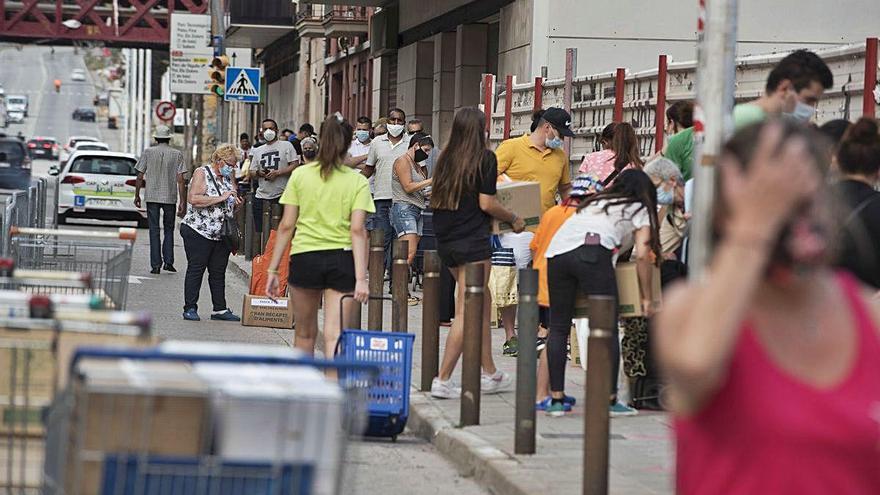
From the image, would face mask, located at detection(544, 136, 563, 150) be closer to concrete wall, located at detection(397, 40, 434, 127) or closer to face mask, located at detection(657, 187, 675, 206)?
face mask, located at detection(657, 187, 675, 206)

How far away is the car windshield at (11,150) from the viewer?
25.5 m

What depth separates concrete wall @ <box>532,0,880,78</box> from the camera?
2116 centimetres

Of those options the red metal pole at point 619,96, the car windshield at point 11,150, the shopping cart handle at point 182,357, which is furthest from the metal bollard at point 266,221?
the shopping cart handle at point 182,357

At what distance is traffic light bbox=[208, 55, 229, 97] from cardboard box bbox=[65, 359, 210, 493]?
97.3ft

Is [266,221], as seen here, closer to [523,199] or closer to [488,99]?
[488,99]

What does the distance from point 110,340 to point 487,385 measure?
6.08m

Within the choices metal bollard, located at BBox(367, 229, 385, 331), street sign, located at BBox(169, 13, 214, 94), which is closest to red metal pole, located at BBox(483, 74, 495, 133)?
metal bollard, located at BBox(367, 229, 385, 331)

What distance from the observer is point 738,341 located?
293 centimetres

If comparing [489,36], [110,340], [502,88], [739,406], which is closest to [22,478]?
[110,340]

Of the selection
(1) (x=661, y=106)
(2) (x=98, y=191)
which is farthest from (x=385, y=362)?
(2) (x=98, y=191)

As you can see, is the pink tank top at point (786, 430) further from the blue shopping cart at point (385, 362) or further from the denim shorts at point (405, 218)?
the denim shorts at point (405, 218)

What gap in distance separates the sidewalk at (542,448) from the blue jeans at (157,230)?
10.5 m

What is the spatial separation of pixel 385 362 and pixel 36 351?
4355 millimetres

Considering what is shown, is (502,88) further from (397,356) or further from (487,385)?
(397,356)
